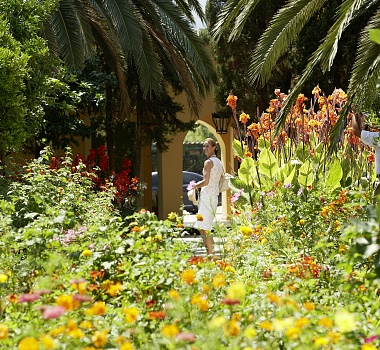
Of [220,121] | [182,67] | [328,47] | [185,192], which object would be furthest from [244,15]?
[185,192]

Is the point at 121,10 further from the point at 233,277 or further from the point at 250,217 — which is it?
the point at 233,277

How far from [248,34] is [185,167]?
2244 cm

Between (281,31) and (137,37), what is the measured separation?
3.49 metres

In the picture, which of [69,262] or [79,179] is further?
[79,179]

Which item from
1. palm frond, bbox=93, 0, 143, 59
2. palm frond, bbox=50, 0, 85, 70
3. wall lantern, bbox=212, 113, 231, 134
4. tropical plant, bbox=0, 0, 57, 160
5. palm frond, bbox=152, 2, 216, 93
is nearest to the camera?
tropical plant, bbox=0, 0, 57, 160

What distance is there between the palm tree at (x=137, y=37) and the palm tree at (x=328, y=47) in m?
2.84

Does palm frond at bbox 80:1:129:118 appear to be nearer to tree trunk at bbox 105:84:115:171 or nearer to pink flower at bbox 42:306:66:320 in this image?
tree trunk at bbox 105:84:115:171

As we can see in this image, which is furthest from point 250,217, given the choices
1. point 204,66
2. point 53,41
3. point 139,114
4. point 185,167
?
point 185,167

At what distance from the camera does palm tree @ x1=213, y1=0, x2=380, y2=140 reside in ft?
20.0

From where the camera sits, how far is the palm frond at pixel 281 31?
7.04m

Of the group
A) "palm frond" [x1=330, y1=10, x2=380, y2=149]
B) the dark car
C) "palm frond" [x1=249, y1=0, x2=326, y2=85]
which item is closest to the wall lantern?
the dark car

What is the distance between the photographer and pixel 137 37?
10.2 metres

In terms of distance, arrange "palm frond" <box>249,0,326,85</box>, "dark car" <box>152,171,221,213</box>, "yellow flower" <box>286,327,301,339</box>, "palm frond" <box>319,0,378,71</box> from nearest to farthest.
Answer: "yellow flower" <box>286,327,301,339</box>, "palm frond" <box>319,0,378,71</box>, "palm frond" <box>249,0,326,85</box>, "dark car" <box>152,171,221,213</box>

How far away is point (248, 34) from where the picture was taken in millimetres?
14094
